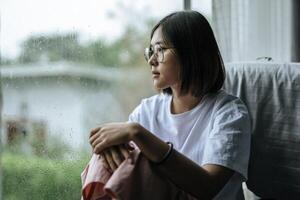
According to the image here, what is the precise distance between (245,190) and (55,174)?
588 mm

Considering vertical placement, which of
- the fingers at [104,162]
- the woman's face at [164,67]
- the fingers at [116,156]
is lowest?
the fingers at [104,162]

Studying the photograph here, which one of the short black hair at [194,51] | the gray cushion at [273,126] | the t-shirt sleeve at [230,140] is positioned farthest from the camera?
the gray cushion at [273,126]

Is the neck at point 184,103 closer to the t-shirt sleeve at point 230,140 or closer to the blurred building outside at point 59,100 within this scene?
the t-shirt sleeve at point 230,140

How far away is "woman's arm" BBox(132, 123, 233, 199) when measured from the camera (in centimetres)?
95

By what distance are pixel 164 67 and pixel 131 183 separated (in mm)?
334

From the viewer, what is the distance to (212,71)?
1177 mm

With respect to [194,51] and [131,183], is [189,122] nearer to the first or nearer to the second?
[194,51]

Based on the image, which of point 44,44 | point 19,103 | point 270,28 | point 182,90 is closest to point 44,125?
point 19,103

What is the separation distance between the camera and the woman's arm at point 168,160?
0.95m

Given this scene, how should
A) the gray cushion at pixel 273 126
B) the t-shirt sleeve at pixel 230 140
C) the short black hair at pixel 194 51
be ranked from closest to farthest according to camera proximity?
the t-shirt sleeve at pixel 230 140 → the short black hair at pixel 194 51 → the gray cushion at pixel 273 126

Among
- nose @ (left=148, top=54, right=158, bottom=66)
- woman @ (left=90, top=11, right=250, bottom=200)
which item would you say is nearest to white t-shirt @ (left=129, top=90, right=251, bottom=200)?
woman @ (left=90, top=11, right=250, bottom=200)

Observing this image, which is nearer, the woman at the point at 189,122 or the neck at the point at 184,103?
the woman at the point at 189,122

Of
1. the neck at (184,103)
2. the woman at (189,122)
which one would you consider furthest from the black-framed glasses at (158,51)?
the neck at (184,103)

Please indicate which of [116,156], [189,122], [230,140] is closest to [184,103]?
[189,122]
